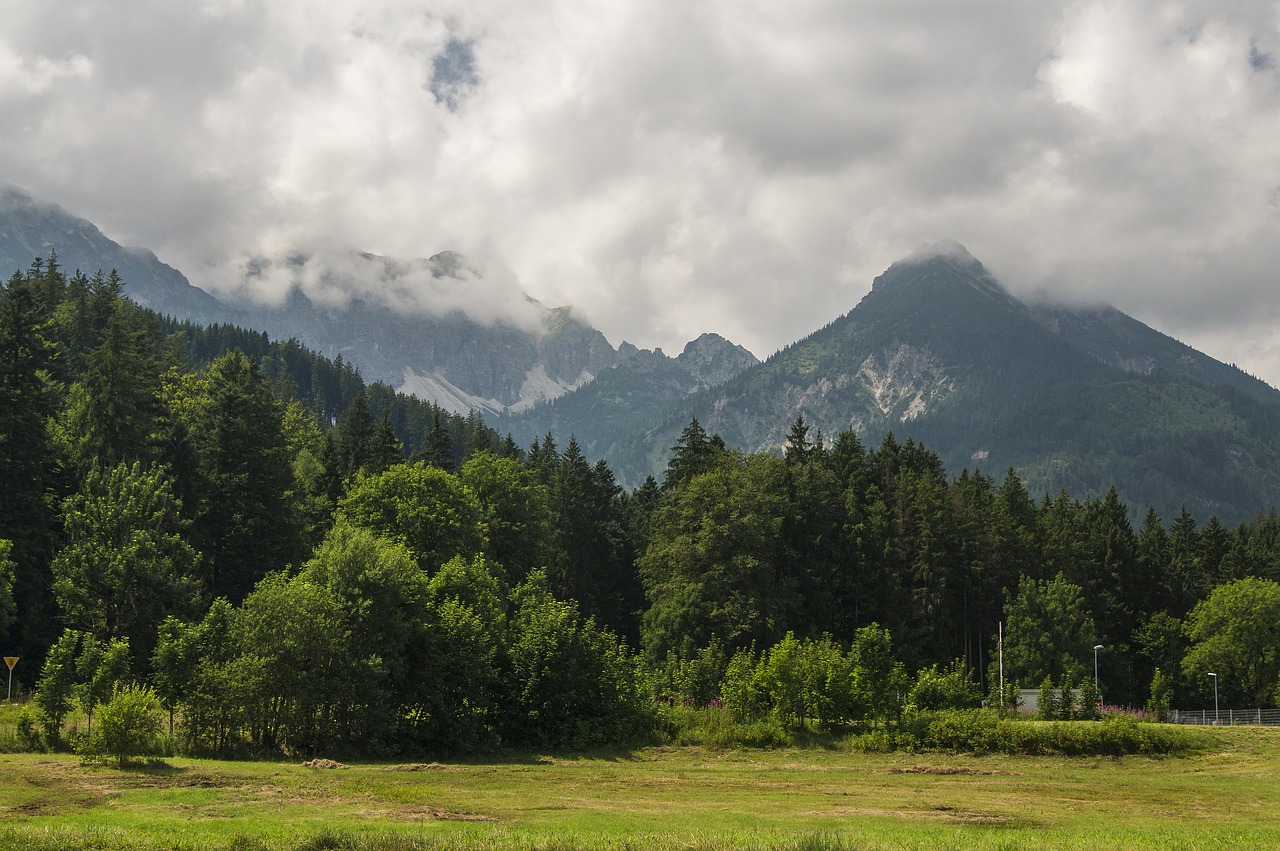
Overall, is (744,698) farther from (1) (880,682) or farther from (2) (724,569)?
(2) (724,569)

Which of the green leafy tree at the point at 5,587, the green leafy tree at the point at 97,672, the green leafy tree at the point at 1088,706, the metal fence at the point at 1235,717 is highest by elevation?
the green leafy tree at the point at 5,587

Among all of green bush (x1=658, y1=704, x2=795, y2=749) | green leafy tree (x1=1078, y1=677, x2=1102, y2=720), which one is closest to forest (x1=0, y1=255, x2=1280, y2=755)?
green bush (x1=658, y1=704, x2=795, y2=749)

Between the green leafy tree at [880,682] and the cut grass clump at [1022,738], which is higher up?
the green leafy tree at [880,682]

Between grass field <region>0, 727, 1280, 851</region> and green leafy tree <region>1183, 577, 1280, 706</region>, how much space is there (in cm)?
5314

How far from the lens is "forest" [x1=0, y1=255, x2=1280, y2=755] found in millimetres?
43531

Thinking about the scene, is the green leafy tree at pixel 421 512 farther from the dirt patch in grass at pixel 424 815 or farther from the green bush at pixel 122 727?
the dirt patch in grass at pixel 424 815

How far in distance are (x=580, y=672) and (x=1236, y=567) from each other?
275ft

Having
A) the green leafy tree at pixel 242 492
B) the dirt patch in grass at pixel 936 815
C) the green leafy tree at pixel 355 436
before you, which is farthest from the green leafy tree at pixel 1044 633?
the green leafy tree at pixel 355 436

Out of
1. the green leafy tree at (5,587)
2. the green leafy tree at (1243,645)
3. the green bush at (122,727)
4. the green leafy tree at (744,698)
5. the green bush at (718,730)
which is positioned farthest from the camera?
the green leafy tree at (1243,645)

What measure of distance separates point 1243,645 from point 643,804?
265ft

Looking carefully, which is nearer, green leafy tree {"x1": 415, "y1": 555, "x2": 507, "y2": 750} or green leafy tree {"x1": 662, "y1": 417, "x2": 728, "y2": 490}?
green leafy tree {"x1": 415, "y1": 555, "x2": 507, "y2": 750}

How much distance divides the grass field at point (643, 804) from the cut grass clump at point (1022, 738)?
2387 millimetres

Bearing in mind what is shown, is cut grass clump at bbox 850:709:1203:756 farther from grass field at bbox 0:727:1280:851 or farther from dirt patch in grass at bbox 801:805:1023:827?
→ dirt patch in grass at bbox 801:805:1023:827

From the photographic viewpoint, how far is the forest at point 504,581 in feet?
143
